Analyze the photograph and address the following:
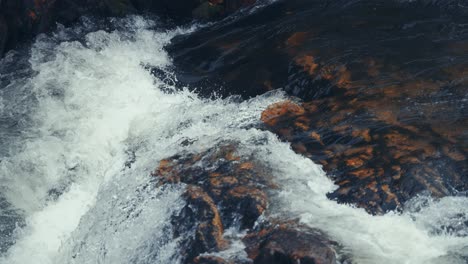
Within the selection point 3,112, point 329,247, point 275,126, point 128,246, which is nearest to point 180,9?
point 3,112

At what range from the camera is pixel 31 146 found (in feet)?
22.7

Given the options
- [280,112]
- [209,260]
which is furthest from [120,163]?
[209,260]

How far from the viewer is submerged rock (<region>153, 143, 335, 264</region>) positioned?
4.08 m

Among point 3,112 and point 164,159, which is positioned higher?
point 3,112

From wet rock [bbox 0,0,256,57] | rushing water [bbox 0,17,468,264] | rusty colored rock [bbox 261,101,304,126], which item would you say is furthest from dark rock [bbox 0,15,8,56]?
rusty colored rock [bbox 261,101,304,126]

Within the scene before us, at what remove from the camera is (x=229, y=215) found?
15.8ft

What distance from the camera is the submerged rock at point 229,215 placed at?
4078 mm

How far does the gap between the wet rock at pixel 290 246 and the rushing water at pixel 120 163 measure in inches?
6.5

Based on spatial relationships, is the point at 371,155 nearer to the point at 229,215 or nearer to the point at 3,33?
the point at 229,215

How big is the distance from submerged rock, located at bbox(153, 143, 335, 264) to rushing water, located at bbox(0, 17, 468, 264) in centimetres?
14

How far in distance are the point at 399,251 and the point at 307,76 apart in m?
3.46

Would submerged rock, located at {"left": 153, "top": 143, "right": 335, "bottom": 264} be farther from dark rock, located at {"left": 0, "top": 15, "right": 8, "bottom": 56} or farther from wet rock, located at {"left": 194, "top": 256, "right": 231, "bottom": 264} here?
dark rock, located at {"left": 0, "top": 15, "right": 8, "bottom": 56}

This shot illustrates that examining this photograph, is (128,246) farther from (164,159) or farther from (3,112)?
(3,112)

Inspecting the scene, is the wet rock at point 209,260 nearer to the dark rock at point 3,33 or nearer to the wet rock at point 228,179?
the wet rock at point 228,179
